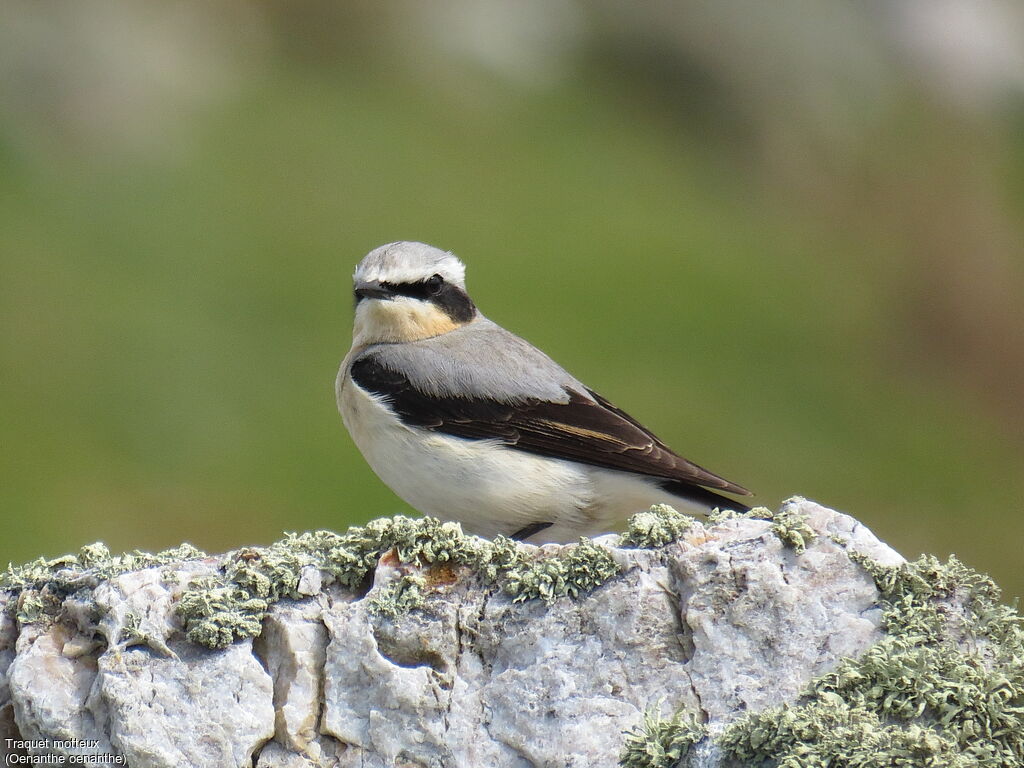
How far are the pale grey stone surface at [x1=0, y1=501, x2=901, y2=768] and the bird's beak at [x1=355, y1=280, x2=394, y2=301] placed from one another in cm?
340

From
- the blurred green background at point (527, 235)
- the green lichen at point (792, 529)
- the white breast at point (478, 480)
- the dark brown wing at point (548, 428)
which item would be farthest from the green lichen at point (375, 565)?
the blurred green background at point (527, 235)

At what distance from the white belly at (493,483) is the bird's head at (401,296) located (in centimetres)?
88

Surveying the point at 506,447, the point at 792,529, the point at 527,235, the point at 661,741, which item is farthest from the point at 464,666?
the point at 527,235

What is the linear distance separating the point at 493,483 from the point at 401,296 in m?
1.64

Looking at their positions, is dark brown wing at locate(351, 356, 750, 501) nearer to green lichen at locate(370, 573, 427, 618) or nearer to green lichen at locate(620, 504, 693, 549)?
green lichen at locate(620, 504, 693, 549)

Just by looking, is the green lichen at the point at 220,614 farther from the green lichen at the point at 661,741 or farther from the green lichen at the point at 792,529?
the green lichen at the point at 792,529

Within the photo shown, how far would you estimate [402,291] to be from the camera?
8180 mm

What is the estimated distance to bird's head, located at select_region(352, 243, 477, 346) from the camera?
8.14m

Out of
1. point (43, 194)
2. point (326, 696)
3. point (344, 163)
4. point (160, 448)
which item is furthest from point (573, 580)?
point (344, 163)

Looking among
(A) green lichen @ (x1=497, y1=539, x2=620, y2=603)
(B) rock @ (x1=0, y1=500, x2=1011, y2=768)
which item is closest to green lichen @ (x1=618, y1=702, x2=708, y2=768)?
(B) rock @ (x1=0, y1=500, x2=1011, y2=768)

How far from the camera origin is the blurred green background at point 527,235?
14508 millimetres

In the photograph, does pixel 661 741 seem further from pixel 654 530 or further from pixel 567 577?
pixel 654 530

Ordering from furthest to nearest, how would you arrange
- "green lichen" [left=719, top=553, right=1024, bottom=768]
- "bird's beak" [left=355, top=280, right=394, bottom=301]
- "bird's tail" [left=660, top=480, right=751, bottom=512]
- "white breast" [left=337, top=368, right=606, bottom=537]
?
"bird's beak" [left=355, top=280, right=394, bottom=301]
"bird's tail" [left=660, top=480, right=751, bottom=512]
"white breast" [left=337, top=368, right=606, bottom=537]
"green lichen" [left=719, top=553, right=1024, bottom=768]

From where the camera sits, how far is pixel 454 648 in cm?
475
